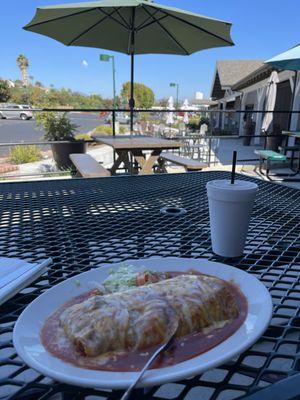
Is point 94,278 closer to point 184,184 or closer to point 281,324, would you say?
point 281,324

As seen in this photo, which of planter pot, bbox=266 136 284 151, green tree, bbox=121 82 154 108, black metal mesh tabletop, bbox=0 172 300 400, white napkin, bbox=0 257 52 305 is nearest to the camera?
black metal mesh tabletop, bbox=0 172 300 400

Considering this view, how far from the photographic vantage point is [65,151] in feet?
21.4

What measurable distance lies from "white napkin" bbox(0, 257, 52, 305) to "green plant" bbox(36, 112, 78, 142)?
23.2ft

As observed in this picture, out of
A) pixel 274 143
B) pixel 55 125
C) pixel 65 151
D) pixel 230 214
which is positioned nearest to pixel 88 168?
pixel 65 151

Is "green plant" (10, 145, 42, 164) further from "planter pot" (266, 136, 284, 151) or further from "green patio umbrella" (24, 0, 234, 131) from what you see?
"planter pot" (266, 136, 284, 151)

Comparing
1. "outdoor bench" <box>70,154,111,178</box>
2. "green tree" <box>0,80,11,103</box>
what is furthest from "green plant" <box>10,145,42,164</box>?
"green tree" <box>0,80,11,103</box>

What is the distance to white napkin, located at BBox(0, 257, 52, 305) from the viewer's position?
2.19 feet

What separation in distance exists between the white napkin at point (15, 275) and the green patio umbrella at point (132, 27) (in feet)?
12.7

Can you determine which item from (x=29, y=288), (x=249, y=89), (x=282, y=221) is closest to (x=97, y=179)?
(x=282, y=221)

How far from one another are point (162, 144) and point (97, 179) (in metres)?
2.40

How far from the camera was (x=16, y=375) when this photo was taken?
487mm

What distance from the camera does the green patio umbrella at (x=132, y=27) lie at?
4.08m

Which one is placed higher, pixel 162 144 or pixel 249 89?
pixel 249 89

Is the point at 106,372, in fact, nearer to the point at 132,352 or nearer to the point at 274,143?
the point at 132,352
